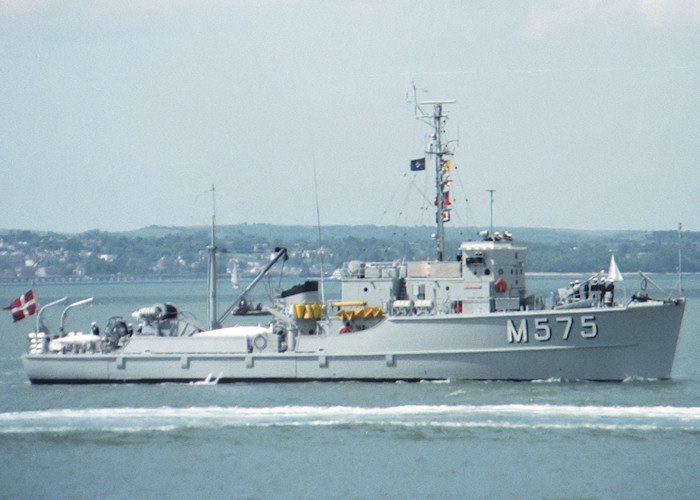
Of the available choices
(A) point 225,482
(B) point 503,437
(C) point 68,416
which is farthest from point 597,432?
(C) point 68,416

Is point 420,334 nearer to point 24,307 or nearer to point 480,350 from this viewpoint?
point 480,350

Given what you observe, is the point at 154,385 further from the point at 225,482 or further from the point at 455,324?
the point at 225,482

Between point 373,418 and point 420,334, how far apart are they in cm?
551

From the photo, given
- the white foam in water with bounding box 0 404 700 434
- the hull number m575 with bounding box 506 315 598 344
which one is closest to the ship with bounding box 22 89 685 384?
the hull number m575 with bounding box 506 315 598 344

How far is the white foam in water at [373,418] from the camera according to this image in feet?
98.4

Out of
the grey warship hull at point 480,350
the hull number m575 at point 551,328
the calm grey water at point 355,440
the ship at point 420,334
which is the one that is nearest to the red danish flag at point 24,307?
the ship at point 420,334

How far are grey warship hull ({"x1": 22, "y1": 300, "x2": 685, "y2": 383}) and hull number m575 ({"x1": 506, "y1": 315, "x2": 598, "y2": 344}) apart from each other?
31mm

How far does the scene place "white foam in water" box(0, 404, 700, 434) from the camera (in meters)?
30.0

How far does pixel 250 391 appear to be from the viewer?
3600cm

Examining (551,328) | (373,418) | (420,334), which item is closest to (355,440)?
(373,418)

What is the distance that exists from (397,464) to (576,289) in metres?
12.2

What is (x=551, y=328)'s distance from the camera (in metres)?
35.4

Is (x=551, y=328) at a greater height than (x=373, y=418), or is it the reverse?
(x=551, y=328)

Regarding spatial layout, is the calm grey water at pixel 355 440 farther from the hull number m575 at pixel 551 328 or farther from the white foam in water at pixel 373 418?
the hull number m575 at pixel 551 328
